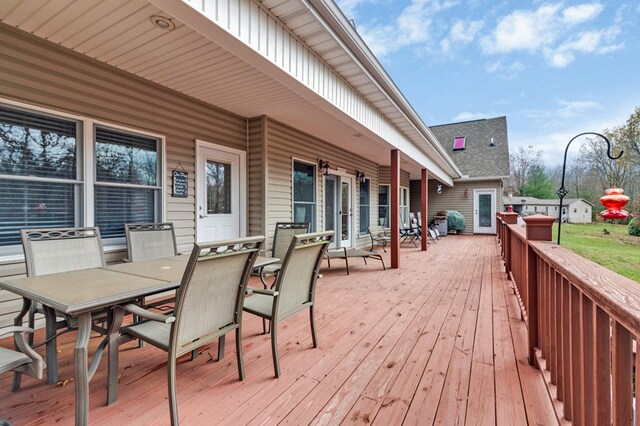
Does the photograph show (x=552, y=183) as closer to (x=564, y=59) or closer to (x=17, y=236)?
(x=564, y=59)

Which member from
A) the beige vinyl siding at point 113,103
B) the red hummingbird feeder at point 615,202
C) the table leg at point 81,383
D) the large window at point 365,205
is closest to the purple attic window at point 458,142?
the large window at point 365,205

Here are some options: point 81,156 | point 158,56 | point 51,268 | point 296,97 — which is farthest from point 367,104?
point 51,268

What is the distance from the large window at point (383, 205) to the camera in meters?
10.2

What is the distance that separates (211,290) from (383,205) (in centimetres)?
909

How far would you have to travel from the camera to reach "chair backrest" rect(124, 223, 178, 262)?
320 cm

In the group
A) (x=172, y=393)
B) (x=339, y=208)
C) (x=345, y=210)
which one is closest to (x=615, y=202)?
(x=339, y=208)

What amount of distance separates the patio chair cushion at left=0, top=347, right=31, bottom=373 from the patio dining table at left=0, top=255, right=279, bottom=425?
0.18 meters

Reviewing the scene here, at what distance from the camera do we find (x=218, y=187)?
15.5 ft

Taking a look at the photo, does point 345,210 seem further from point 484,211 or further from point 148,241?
point 484,211

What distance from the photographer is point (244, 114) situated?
4.89 metres

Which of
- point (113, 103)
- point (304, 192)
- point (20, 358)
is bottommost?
point (20, 358)

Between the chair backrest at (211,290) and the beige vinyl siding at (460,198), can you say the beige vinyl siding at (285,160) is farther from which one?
the beige vinyl siding at (460,198)

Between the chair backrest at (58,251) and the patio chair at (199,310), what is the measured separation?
103 cm

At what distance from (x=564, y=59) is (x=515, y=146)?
45.2ft
